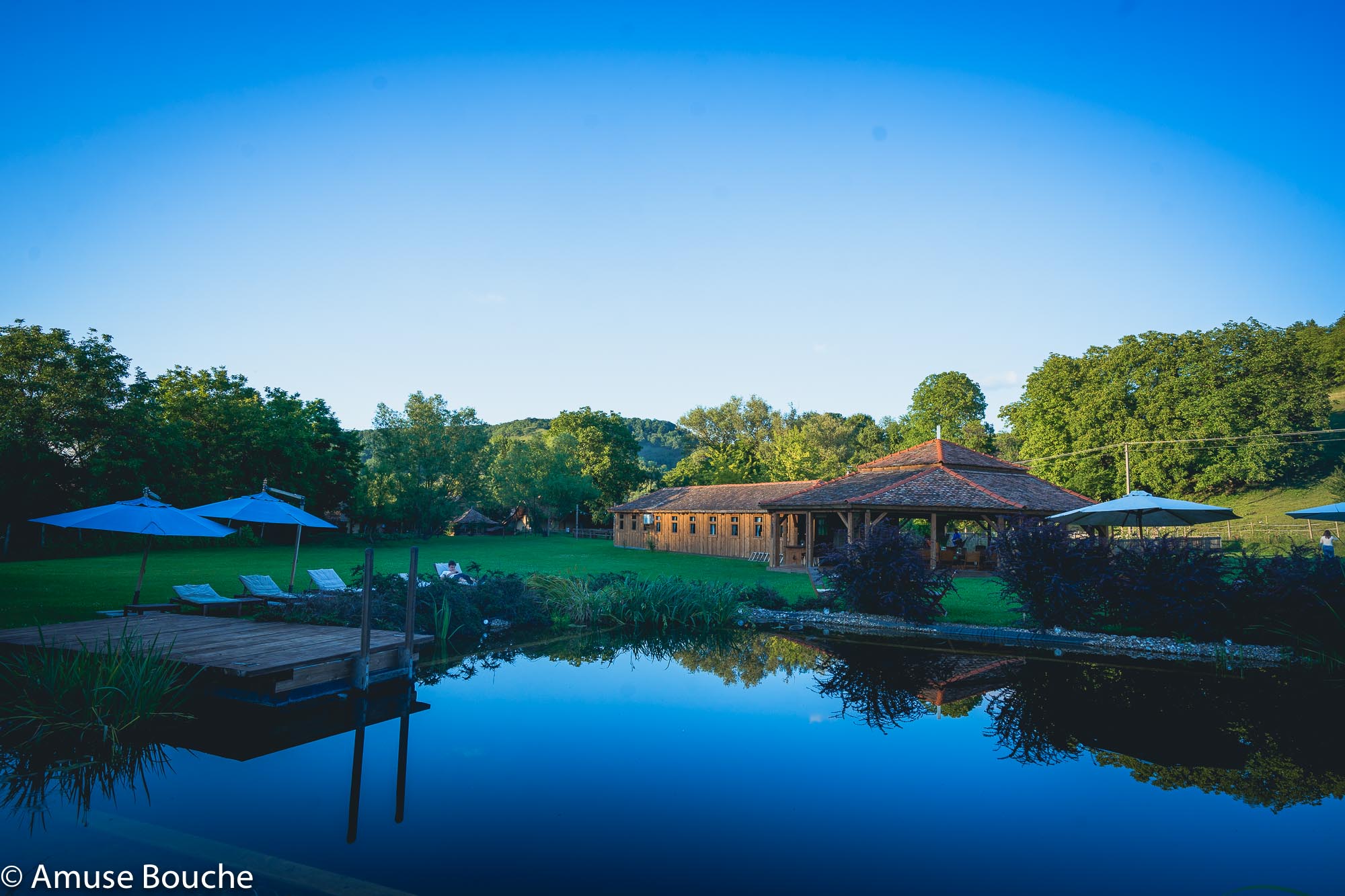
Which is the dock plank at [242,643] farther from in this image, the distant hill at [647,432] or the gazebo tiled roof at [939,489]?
the distant hill at [647,432]

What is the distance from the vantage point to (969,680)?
1026 cm

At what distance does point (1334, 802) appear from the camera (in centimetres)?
602

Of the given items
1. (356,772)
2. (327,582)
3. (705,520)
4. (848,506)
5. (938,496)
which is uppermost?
(938,496)

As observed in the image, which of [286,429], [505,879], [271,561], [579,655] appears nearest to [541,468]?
[286,429]

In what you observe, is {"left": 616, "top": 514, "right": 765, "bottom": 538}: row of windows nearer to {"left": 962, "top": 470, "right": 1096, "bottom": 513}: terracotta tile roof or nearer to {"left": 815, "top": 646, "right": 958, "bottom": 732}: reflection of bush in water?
{"left": 962, "top": 470, "right": 1096, "bottom": 513}: terracotta tile roof

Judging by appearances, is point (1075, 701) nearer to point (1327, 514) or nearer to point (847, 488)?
point (1327, 514)

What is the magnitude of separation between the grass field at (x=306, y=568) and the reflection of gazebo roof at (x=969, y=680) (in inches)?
128

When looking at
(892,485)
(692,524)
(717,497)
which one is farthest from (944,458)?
(692,524)

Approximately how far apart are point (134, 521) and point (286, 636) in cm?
318

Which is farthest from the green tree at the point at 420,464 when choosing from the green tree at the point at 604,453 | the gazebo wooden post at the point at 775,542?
the gazebo wooden post at the point at 775,542

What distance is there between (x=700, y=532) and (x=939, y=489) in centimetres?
1343

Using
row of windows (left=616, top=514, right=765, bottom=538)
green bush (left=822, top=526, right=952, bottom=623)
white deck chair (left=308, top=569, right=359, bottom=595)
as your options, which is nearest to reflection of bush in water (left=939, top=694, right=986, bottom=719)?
green bush (left=822, top=526, right=952, bottom=623)

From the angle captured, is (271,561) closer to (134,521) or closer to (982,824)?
(134,521)

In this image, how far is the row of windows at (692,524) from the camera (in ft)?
105
